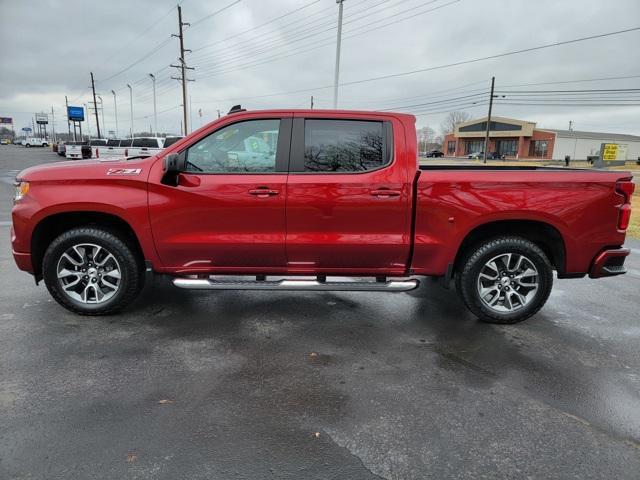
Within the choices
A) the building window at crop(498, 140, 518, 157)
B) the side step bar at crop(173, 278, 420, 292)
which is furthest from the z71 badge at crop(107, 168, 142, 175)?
the building window at crop(498, 140, 518, 157)

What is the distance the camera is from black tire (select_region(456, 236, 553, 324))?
168 inches

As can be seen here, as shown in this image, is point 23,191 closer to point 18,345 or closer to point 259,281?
point 18,345

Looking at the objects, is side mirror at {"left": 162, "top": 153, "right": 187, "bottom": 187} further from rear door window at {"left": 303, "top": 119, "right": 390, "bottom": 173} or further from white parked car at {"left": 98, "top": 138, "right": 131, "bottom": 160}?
white parked car at {"left": 98, "top": 138, "right": 131, "bottom": 160}

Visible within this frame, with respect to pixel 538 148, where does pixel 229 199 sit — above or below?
below

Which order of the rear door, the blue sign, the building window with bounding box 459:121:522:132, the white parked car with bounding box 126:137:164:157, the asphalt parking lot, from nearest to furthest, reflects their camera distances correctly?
the asphalt parking lot < the rear door < the white parked car with bounding box 126:137:164:157 < the blue sign < the building window with bounding box 459:121:522:132

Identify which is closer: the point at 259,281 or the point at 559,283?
the point at 259,281

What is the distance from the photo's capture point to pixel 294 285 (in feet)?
13.7

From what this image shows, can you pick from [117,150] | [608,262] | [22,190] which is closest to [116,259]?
[22,190]

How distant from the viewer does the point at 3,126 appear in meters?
146

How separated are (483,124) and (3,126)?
147 meters

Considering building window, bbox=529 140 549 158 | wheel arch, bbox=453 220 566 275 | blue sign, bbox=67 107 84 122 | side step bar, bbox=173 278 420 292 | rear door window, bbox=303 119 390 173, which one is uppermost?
blue sign, bbox=67 107 84 122

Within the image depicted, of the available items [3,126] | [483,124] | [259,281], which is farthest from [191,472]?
[3,126]

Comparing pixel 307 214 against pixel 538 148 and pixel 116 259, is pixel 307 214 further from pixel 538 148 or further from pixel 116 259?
pixel 538 148

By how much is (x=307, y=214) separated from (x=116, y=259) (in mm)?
1869
